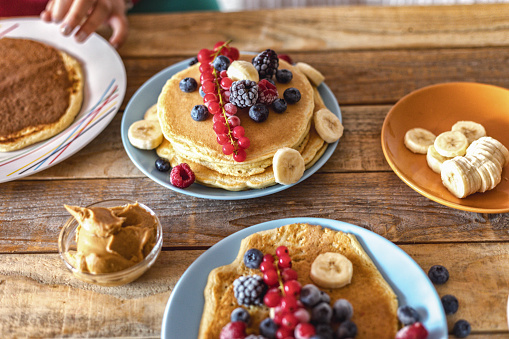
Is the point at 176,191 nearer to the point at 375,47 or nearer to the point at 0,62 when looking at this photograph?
the point at 0,62

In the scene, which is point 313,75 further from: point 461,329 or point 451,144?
point 461,329

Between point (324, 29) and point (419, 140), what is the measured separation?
36.5 inches

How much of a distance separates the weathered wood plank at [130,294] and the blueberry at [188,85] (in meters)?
0.63

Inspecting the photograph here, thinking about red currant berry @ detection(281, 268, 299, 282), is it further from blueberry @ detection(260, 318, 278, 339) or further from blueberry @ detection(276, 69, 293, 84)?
blueberry @ detection(276, 69, 293, 84)

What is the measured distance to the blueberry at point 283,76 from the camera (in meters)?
1.64

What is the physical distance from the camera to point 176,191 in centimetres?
150

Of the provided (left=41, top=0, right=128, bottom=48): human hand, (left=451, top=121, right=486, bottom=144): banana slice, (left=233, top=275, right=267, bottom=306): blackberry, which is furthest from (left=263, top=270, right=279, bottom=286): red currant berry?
(left=41, top=0, right=128, bottom=48): human hand

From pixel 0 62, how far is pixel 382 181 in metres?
1.70

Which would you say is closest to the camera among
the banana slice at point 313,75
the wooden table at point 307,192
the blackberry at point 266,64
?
the wooden table at point 307,192

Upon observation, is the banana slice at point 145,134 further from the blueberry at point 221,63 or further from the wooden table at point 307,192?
the blueberry at point 221,63

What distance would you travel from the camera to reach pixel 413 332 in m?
1.03

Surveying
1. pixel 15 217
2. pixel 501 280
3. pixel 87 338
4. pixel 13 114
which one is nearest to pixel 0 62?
pixel 13 114

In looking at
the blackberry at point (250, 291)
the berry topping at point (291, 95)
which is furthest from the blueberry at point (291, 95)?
the blackberry at point (250, 291)

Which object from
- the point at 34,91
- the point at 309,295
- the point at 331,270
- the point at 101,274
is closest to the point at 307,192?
the point at 331,270
